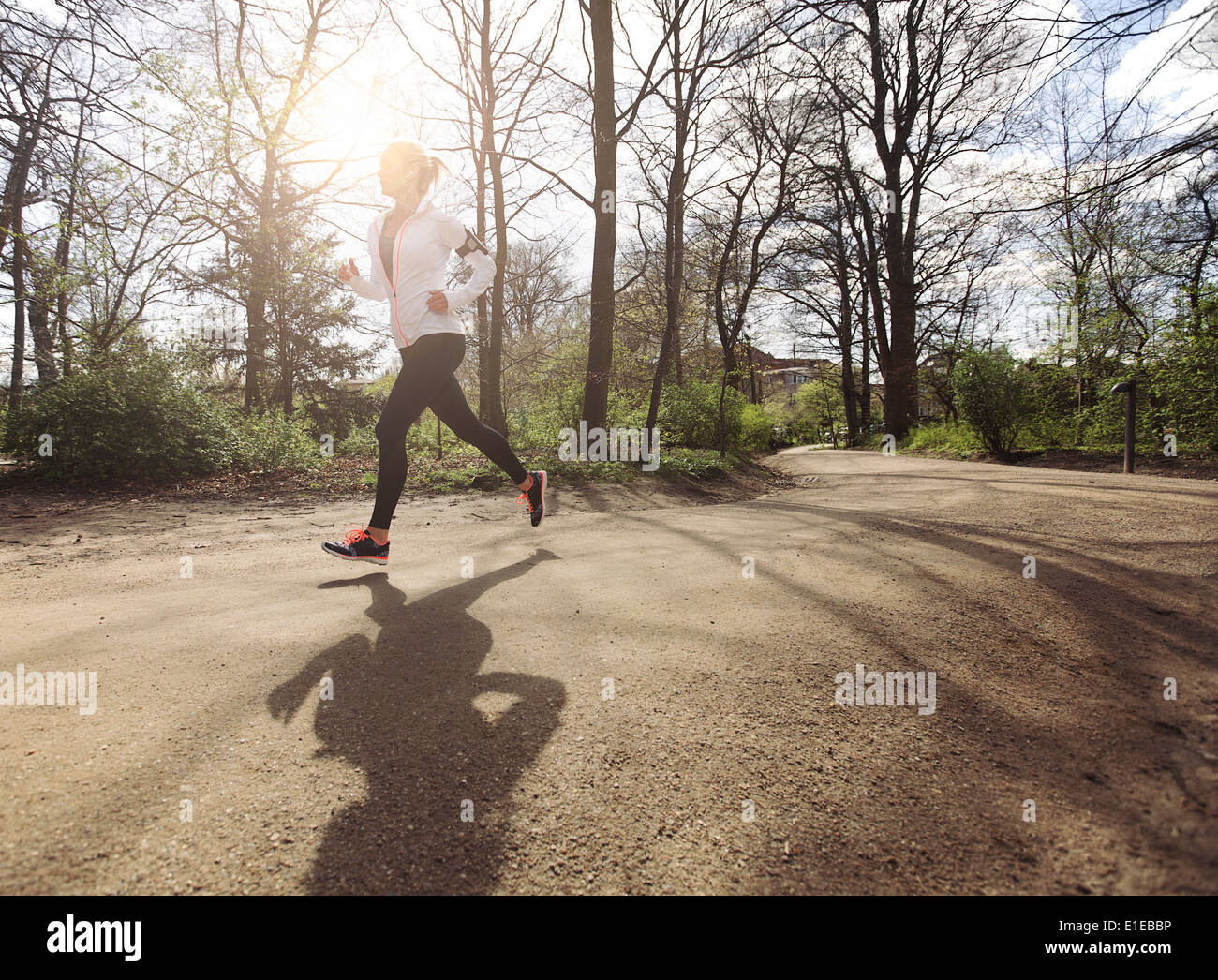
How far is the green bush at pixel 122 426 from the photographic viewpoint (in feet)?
23.1

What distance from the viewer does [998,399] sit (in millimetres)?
12719

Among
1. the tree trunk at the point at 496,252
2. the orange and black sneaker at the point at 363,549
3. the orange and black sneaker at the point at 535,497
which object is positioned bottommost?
the orange and black sneaker at the point at 363,549

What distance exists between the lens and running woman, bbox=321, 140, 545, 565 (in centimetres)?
347

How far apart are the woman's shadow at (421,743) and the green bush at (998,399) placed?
45.6 feet

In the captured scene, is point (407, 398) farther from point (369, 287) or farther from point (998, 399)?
point (998, 399)

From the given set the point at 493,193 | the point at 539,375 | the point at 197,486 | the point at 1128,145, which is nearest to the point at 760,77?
the point at 493,193

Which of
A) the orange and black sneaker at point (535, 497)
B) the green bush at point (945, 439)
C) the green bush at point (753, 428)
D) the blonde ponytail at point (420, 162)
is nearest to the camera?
the blonde ponytail at point (420, 162)

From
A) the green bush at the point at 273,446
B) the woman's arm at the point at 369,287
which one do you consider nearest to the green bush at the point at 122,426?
the green bush at the point at 273,446

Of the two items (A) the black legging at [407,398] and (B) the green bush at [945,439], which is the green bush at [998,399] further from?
(A) the black legging at [407,398]

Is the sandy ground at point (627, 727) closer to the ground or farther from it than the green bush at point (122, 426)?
closer to the ground

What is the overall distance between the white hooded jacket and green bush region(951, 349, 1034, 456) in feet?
43.1

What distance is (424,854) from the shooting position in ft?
4.04

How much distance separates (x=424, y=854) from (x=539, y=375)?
14756 millimetres
